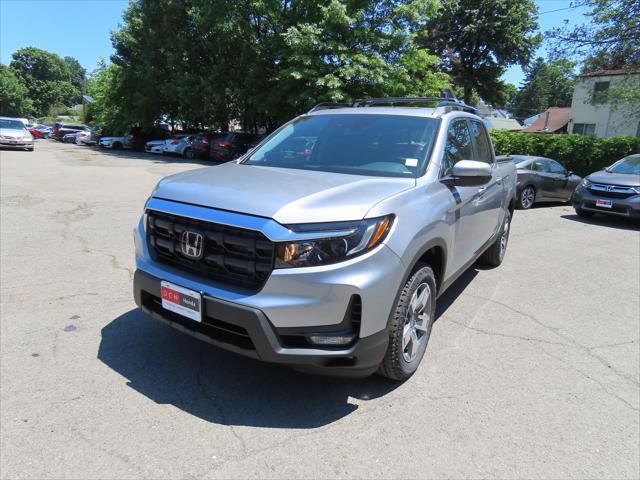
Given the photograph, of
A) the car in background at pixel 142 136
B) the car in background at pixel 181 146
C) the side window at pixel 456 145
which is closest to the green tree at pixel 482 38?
the car in background at pixel 181 146

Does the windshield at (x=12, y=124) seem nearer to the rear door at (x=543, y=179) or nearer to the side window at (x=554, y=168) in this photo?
the rear door at (x=543, y=179)

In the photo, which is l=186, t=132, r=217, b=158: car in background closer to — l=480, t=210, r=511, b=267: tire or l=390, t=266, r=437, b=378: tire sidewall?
l=480, t=210, r=511, b=267: tire

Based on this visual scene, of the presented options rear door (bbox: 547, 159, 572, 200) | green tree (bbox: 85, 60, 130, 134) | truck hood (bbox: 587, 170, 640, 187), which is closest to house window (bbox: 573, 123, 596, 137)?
rear door (bbox: 547, 159, 572, 200)

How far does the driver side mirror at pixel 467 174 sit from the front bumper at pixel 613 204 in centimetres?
767

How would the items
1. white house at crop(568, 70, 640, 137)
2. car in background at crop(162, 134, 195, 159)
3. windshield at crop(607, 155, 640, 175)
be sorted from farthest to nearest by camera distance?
white house at crop(568, 70, 640, 137) → car in background at crop(162, 134, 195, 159) → windshield at crop(607, 155, 640, 175)

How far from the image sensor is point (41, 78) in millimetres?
106625

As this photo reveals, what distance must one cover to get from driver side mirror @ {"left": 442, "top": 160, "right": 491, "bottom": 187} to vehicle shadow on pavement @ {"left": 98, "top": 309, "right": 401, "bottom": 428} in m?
1.60

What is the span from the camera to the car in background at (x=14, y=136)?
21.8m

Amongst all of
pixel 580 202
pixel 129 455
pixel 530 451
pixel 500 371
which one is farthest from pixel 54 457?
pixel 580 202

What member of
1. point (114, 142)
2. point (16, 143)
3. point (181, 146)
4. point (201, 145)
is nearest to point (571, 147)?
point (201, 145)

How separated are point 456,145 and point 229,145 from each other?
1910 centimetres

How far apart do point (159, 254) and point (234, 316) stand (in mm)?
885

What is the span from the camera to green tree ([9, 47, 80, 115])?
9975cm

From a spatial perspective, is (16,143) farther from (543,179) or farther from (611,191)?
(611,191)
